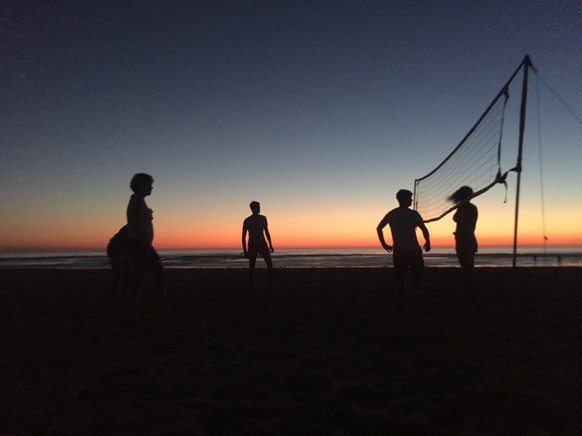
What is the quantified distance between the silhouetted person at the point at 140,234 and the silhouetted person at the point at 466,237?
4675mm

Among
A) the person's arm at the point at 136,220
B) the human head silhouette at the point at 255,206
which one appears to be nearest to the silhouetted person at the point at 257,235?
the human head silhouette at the point at 255,206

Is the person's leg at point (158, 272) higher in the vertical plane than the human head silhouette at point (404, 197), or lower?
lower

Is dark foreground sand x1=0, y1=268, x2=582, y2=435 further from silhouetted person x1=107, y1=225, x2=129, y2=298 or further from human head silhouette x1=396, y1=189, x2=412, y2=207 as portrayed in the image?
human head silhouette x1=396, y1=189, x2=412, y2=207

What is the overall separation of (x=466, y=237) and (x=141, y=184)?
5.07 meters

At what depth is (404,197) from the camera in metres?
5.54

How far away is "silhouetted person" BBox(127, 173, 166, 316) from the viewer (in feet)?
14.5

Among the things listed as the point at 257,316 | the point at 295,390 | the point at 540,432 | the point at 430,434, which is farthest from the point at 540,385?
the point at 257,316

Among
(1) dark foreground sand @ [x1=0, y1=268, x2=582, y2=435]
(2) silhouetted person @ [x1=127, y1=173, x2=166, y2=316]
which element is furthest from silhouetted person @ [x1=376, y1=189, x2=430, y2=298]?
(2) silhouetted person @ [x1=127, y1=173, x2=166, y2=316]

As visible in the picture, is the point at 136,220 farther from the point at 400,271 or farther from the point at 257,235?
the point at 400,271

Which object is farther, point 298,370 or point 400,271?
point 400,271

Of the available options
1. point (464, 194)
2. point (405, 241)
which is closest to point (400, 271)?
point (405, 241)

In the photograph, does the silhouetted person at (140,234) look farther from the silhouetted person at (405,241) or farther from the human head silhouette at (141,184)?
the silhouetted person at (405,241)

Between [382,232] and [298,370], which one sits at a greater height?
[382,232]

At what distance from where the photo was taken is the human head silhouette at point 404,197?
18.2ft
